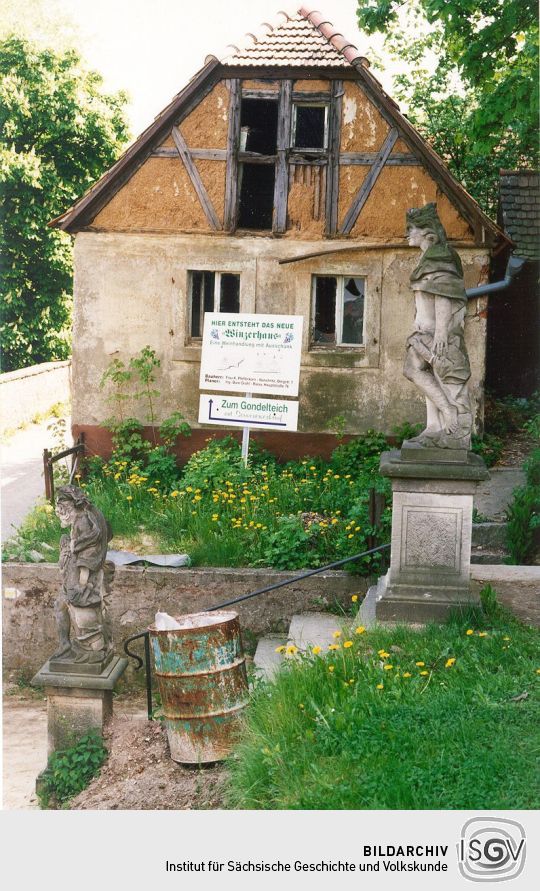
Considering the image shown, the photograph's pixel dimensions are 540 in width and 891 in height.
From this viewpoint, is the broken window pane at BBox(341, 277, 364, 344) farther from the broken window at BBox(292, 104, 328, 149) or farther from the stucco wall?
the broken window at BBox(292, 104, 328, 149)


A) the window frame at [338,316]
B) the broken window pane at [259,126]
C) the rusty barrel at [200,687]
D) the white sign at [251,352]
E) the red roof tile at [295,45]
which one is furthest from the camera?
the window frame at [338,316]

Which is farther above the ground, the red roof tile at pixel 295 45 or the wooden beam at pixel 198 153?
the red roof tile at pixel 295 45

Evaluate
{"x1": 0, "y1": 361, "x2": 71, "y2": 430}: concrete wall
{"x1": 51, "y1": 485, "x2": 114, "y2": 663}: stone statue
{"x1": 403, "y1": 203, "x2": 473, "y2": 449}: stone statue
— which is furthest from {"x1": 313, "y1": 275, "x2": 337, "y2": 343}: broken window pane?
{"x1": 51, "y1": 485, "x2": 114, "y2": 663}: stone statue

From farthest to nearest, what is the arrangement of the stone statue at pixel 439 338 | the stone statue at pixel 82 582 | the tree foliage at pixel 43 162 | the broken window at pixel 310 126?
the tree foliage at pixel 43 162 → the broken window at pixel 310 126 → the stone statue at pixel 439 338 → the stone statue at pixel 82 582

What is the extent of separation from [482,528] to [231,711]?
13.0 feet

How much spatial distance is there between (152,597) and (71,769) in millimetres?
2261

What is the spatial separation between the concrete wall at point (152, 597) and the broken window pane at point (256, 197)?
531 centimetres

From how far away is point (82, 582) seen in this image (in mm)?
6547

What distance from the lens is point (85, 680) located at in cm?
660

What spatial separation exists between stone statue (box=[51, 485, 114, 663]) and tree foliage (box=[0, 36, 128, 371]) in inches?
359

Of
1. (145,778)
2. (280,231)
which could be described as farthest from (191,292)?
(145,778)

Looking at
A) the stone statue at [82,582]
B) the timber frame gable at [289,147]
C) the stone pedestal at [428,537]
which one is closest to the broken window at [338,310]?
the timber frame gable at [289,147]

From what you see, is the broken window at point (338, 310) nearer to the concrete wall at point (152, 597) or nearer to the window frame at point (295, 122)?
the window frame at point (295, 122)

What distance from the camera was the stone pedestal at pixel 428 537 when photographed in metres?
6.60
